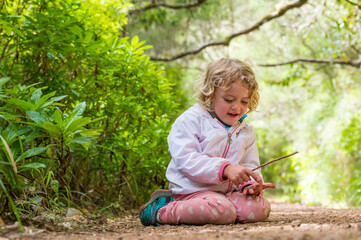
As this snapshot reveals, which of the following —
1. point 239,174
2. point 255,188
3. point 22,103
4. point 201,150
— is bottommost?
point 255,188

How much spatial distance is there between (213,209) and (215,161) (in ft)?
0.97

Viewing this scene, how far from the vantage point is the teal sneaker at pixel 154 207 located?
2564 millimetres

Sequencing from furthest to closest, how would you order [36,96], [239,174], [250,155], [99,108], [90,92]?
1. [99,108]
2. [90,92]
3. [250,155]
4. [239,174]
5. [36,96]

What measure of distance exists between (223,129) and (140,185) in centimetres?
137

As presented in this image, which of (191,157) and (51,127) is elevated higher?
(51,127)

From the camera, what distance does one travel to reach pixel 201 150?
106 inches

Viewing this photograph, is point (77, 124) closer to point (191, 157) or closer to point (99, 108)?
point (191, 157)

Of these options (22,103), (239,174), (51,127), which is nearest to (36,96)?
(22,103)

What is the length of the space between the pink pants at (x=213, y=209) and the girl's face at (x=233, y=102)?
1.74 feet

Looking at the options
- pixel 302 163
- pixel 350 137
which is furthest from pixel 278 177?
pixel 350 137

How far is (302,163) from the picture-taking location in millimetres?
7773

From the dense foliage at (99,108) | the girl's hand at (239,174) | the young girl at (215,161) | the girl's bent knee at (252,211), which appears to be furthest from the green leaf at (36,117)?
the girl's bent knee at (252,211)

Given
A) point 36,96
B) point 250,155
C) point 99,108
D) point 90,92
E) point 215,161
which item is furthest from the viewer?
point 99,108

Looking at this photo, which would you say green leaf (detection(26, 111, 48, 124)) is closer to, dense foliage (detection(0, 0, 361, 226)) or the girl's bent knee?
dense foliage (detection(0, 0, 361, 226))
